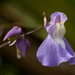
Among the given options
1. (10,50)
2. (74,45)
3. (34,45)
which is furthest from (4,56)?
(74,45)

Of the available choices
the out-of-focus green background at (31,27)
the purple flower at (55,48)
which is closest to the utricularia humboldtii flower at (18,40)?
the purple flower at (55,48)

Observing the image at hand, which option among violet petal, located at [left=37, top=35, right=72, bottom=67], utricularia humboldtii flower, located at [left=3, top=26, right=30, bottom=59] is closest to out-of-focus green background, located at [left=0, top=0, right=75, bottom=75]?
utricularia humboldtii flower, located at [left=3, top=26, right=30, bottom=59]

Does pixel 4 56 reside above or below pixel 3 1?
below

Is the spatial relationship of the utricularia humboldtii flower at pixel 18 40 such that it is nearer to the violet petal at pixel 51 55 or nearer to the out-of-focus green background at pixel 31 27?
the violet petal at pixel 51 55

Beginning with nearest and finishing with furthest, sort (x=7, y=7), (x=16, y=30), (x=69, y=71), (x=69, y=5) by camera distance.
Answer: (x=16, y=30) → (x=69, y=5) → (x=69, y=71) → (x=7, y=7)

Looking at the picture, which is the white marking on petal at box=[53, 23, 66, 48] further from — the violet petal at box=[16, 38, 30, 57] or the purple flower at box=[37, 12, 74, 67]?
the violet petal at box=[16, 38, 30, 57]

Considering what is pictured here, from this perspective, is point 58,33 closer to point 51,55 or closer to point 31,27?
point 51,55

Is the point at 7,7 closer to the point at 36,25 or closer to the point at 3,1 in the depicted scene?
the point at 3,1
